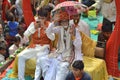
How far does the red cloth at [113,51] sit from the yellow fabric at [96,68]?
0.19m

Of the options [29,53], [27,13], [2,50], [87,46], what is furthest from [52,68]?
[2,50]

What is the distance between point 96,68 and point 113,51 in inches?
18.3

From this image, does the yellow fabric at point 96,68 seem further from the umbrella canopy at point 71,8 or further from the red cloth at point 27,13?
the red cloth at point 27,13

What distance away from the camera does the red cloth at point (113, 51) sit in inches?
195

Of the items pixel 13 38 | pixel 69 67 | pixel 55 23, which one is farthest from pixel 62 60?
pixel 13 38

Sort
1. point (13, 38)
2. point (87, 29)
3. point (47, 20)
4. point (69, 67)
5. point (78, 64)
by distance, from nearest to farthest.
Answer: point (78, 64) → point (69, 67) → point (47, 20) → point (87, 29) → point (13, 38)

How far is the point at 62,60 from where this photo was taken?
474 cm

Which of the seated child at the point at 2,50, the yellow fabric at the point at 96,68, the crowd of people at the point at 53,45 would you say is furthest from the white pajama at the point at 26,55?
the seated child at the point at 2,50

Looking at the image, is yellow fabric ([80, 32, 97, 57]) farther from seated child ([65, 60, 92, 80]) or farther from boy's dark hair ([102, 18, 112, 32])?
boy's dark hair ([102, 18, 112, 32])

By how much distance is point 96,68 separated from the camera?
4.72 m

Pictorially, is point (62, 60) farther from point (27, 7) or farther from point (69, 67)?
point (27, 7)

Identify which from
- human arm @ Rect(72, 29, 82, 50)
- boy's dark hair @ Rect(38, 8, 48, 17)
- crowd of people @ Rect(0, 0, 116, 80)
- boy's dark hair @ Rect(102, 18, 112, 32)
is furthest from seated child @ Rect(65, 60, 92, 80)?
boy's dark hair @ Rect(102, 18, 112, 32)

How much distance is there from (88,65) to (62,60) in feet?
1.19

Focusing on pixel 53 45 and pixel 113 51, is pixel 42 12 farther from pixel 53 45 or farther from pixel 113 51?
pixel 113 51
